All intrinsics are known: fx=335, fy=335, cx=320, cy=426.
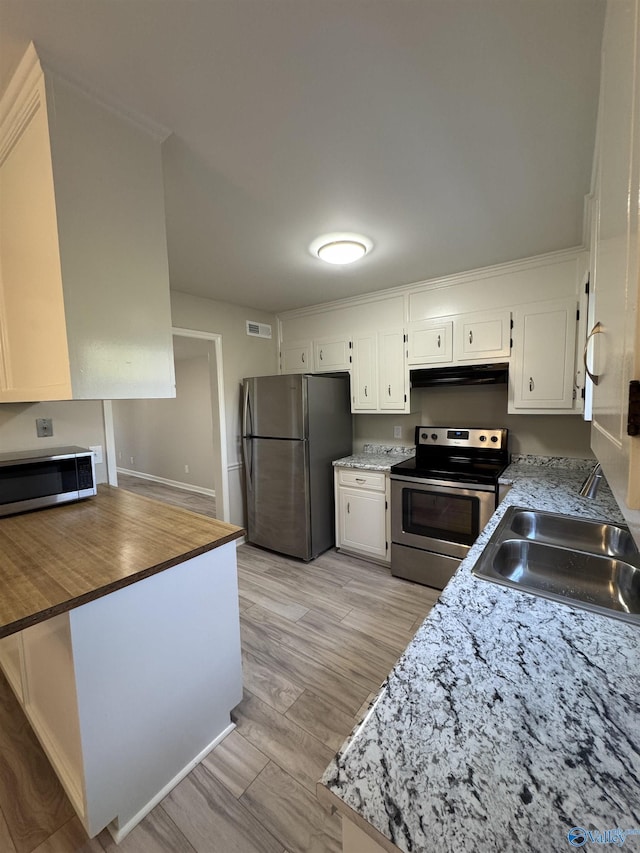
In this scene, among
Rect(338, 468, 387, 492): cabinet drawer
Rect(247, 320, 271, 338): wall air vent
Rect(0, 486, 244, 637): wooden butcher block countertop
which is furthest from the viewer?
Rect(247, 320, 271, 338): wall air vent

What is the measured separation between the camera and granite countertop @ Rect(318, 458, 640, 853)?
17.5 inches

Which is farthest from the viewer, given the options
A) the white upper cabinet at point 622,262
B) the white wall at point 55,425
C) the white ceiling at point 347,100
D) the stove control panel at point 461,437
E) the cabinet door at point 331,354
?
the cabinet door at point 331,354

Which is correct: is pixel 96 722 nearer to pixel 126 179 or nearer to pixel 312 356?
pixel 126 179

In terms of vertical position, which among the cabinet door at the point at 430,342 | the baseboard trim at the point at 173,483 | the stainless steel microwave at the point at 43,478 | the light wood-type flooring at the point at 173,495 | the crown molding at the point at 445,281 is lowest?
the light wood-type flooring at the point at 173,495

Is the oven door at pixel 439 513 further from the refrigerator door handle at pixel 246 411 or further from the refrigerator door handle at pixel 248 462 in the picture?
the refrigerator door handle at pixel 246 411

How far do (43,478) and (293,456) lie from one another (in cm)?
177

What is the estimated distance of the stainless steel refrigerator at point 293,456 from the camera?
9.77ft

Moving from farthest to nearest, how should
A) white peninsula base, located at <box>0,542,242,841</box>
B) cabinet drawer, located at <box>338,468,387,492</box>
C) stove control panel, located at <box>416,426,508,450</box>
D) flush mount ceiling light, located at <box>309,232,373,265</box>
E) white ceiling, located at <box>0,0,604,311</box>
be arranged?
cabinet drawer, located at <box>338,468,387,492</box>
stove control panel, located at <box>416,426,508,450</box>
flush mount ceiling light, located at <box>309,232,373,265</box>
white peninsula base, located at <box>0,542,242,841</box>
white ceiling, located at <box>0,0,604,311</box>

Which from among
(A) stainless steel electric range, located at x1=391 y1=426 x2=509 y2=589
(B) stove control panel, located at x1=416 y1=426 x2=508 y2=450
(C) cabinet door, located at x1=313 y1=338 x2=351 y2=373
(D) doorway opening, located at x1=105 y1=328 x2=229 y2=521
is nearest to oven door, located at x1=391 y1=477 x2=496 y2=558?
(A) stainless steel electric range, located at x1=391 y1=426 x2=509 y2=589

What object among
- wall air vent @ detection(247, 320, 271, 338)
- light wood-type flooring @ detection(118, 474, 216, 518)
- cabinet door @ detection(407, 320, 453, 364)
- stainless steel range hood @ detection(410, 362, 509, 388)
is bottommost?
light wood-type flooring @ detection(118, 474, 216, 518)

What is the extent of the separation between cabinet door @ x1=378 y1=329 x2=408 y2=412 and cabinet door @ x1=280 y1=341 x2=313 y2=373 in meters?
0.81

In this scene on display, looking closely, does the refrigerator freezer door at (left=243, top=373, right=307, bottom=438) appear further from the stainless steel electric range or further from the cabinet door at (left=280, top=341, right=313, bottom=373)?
the stainless steel electric range

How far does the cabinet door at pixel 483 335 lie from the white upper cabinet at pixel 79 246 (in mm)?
2203

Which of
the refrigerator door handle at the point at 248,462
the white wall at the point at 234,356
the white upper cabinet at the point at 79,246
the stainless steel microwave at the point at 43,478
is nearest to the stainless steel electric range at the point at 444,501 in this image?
the refrigerator door handle at the point at 248,462
